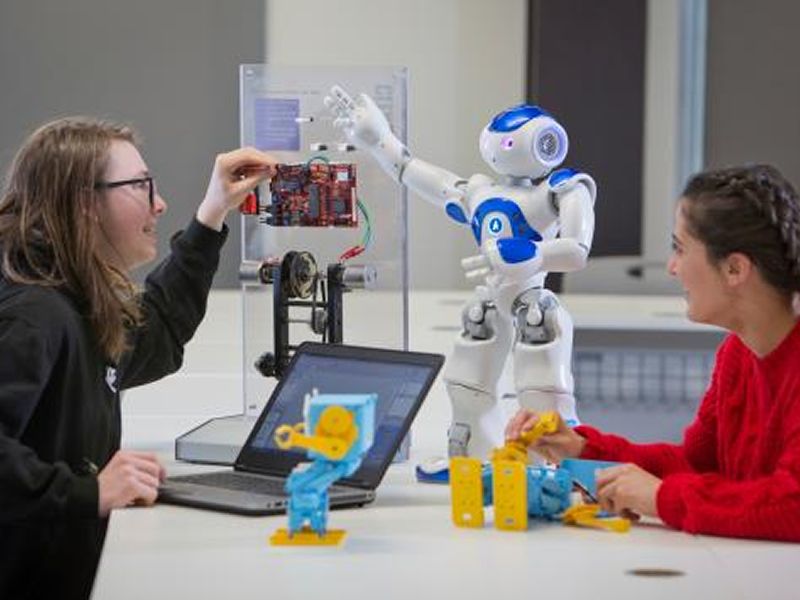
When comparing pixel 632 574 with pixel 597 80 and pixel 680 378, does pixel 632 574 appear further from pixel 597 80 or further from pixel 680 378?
pixel 597 80

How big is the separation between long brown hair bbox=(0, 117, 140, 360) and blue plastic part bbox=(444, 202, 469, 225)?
0.49 meters

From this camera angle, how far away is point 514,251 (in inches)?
74.0

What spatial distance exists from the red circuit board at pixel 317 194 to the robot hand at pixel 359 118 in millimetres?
47

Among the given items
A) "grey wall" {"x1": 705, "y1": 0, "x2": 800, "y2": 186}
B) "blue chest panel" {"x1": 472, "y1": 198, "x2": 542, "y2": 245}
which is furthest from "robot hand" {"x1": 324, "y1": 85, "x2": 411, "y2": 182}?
"grey wall" {"x1": 705, "y1": 0, "x2": 800, "y2": 186}

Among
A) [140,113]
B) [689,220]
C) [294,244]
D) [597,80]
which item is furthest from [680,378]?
[689,220]

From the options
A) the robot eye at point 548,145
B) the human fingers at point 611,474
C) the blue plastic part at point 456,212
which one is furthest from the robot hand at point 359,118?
the human fingers at point 611,474

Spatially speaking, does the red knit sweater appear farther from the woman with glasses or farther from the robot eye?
the woman with glasses

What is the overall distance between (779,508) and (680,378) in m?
2.77

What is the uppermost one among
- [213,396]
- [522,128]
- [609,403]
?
[522,128]

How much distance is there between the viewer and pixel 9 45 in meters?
4.47

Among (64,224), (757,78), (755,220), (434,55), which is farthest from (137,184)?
(757,78)

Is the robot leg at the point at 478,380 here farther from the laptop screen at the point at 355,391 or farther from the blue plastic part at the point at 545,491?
the blue plastic part at the point at 545,491

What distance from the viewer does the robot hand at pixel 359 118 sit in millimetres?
2164

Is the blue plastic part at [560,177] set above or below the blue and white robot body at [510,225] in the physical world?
above
